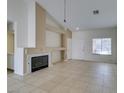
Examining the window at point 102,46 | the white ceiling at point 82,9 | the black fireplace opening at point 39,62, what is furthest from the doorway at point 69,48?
the black fireplace opening at point 39,62

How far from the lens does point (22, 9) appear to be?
5234 millimetres

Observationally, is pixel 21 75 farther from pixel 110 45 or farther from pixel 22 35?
pixel 110 45

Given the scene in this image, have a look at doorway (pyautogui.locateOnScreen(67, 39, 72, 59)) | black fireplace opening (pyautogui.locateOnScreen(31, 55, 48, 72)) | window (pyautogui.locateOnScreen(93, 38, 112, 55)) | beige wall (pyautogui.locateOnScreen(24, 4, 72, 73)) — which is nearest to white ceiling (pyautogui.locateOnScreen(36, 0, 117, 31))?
beige wall (pyautogui.locateOnScreen(24, 4, 72, 73))

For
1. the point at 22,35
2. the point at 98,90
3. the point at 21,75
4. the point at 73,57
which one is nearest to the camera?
the point at 98,90

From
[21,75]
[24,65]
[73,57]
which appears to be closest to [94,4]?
[24,65]

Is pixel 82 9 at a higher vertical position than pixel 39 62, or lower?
higher

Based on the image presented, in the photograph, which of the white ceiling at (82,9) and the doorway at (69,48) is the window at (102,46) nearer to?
the white ceiling at (82,9)

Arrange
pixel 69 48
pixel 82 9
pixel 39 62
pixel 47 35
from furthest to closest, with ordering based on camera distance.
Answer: pixel 69 48 < pixel 47 35 < pixel 82 9 < pixel 39 62

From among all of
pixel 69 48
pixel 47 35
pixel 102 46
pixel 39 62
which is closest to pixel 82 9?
pixel 47 35

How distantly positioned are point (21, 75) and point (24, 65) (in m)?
0.46

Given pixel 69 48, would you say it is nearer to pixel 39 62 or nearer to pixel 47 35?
pixel 47 35

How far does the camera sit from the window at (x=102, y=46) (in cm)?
824

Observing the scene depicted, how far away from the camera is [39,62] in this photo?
5.55 meters

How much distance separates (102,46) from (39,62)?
18.8 ft
